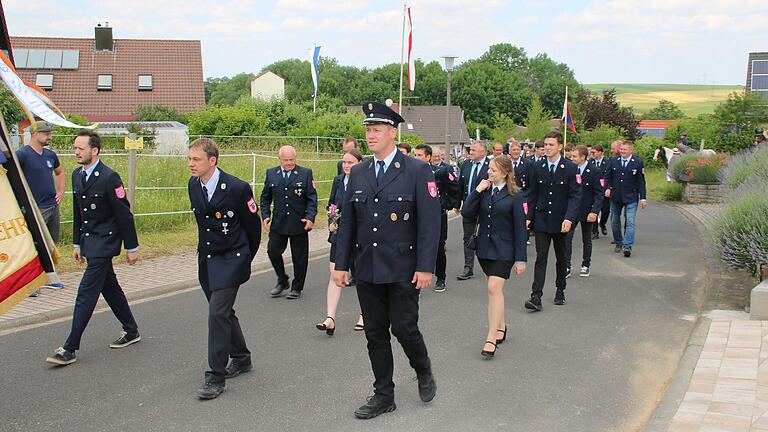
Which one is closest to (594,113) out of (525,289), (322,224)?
(322,224)

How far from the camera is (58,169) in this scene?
9.73 meters

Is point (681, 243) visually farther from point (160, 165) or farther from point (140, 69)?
point (140, 69)

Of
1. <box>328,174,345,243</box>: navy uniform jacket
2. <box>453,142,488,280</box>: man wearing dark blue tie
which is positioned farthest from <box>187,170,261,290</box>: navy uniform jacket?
<box>453,142,488,280</box>: man wearing dark blue tie

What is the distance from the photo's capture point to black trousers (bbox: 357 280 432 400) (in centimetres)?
522

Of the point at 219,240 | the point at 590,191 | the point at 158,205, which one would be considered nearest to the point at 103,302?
the point at 219,240

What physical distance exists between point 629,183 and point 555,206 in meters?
4.85

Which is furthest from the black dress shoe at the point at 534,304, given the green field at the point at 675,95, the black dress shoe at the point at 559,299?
the green field at the point at 675,95

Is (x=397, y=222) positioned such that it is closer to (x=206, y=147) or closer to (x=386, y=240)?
(x=386, y=240)

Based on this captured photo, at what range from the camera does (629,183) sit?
13.3 m

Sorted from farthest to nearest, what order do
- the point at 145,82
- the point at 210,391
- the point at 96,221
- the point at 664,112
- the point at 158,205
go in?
1. the point at 664,112
2. the point at 145,82
3. the point at 158,205
4. the point at 96,221
5. the point at 210,391

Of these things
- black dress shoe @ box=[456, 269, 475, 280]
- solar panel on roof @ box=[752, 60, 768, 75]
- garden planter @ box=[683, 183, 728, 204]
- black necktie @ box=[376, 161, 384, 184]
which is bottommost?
garden planter @ box=[683, 183, 728, 204]

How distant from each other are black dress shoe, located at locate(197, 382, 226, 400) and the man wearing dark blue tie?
5.02m

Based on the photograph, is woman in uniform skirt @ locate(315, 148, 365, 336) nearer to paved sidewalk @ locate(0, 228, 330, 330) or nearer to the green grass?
paved sidewalk @ locate(0, 228, 330, 330)

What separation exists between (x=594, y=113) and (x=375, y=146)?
56.8 metres
